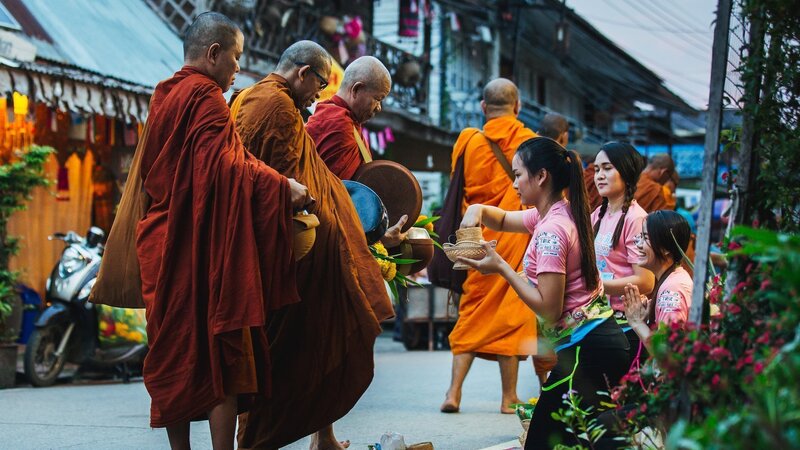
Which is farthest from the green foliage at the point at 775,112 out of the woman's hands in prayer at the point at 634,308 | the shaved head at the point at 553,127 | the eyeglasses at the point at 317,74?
the shaved head at the point at 553,127

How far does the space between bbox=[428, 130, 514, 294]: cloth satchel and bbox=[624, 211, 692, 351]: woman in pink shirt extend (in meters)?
2.45

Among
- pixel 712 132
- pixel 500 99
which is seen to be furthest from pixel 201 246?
pixel 500 99

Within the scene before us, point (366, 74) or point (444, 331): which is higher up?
point (366, 74)

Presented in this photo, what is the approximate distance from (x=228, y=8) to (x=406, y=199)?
10068mm

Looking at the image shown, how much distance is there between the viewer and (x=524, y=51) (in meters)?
33.6

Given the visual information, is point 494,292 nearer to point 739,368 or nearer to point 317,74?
point 317,74

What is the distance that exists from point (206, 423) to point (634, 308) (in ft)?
12.1

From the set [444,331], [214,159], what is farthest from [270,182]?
[444,331]

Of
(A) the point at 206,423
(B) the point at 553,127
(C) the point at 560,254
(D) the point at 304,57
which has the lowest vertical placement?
(A) the point at 206,423

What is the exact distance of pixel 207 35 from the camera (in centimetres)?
486

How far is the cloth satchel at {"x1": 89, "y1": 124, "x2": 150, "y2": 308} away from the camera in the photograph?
4.79m

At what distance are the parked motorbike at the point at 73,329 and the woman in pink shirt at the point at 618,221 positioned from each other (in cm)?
495

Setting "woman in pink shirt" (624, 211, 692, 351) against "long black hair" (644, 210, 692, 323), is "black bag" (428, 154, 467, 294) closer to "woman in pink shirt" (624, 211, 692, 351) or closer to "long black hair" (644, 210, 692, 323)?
"woman in pink shirt" (624, 211, 692, 351)

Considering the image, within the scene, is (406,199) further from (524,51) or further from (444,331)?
(524,51)
